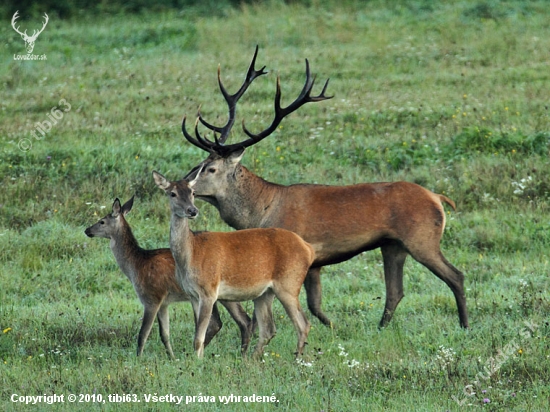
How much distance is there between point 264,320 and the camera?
26.0ft

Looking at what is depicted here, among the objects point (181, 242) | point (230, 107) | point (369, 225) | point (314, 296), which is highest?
point (230, 107)

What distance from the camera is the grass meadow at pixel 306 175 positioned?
271 inches

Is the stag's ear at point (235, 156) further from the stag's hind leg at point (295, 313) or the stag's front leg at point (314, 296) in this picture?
the stag's hind leg at point (295, 313)

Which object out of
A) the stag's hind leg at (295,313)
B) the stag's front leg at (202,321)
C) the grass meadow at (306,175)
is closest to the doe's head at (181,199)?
the stag's front leg at (202,321)

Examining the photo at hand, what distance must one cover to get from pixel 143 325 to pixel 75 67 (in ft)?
39.6

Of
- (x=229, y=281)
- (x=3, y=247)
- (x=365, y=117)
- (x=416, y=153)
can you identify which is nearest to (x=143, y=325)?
(x=229, y=281)

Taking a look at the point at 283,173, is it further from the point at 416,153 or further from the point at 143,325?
the point at 143,325

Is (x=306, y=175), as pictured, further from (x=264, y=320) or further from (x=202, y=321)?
(x=202, y=321)

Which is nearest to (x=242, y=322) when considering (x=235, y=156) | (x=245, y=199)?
(x=245, y=199)

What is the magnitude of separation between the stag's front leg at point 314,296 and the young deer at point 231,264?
2.84 feet

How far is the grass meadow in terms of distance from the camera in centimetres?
688

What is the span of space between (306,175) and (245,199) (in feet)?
12.2

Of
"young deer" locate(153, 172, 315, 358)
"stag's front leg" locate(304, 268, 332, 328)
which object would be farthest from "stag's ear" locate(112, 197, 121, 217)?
"stag's front leg" locate(304, 268, 332, 328)

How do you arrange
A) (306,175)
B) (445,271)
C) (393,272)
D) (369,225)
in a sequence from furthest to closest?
(306,175) → (393,272) → (445,271) → (369,225)
